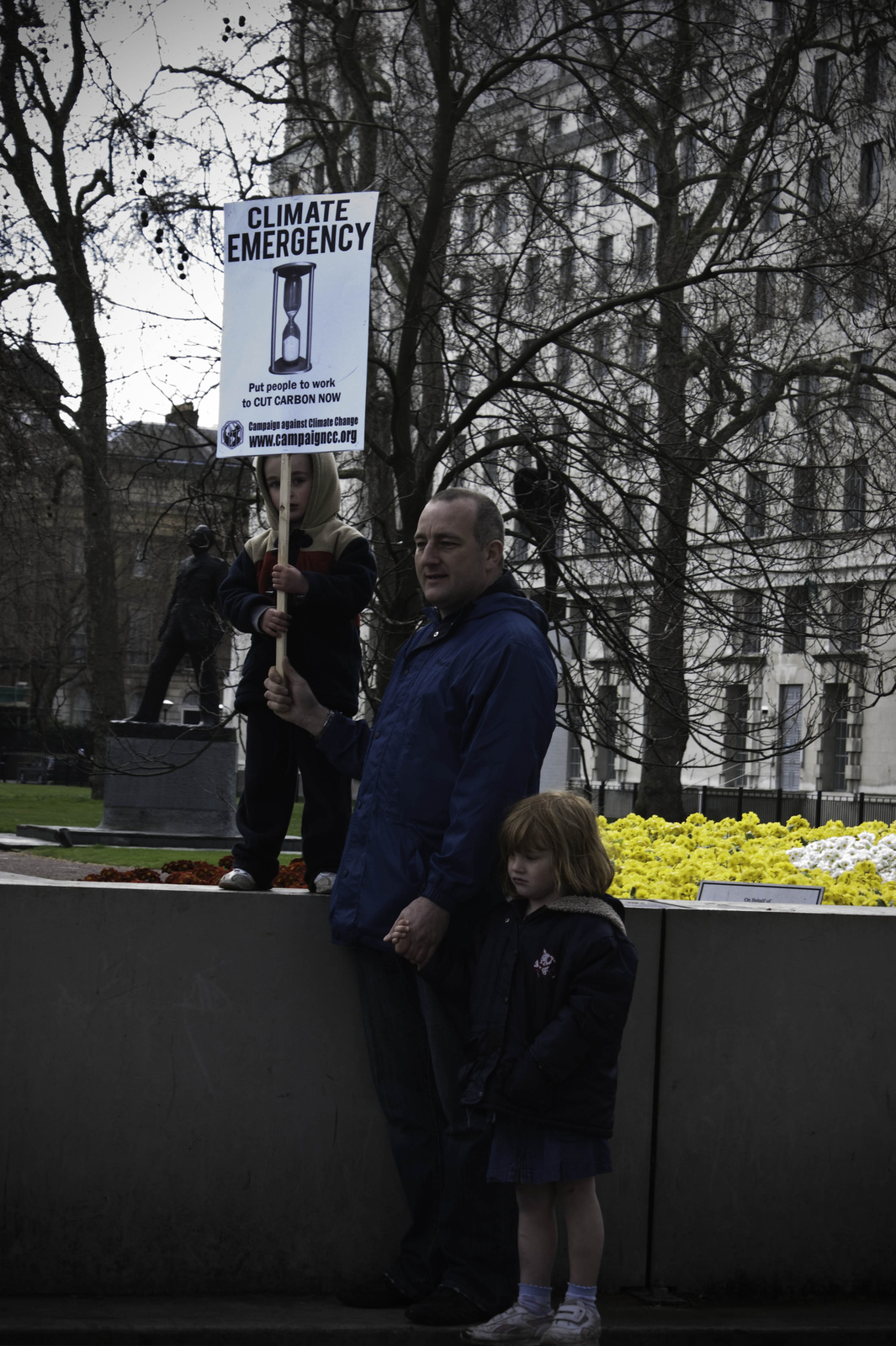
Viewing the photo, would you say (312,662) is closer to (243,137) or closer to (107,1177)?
(107,1177)

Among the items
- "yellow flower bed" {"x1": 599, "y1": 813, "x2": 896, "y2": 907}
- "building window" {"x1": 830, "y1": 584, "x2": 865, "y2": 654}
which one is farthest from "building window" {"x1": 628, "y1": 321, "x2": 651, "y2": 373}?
"yellow flower bed" {"x1": 599, "y1": 813, "x2": 896, "y2": 907}

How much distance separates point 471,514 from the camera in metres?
4.36

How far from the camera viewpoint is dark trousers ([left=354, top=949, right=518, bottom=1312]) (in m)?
4.27

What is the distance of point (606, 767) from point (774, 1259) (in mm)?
47195

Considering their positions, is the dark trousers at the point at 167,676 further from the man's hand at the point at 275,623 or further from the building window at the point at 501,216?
the man's hand at the point at 275,623

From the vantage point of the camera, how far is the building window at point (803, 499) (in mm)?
10414

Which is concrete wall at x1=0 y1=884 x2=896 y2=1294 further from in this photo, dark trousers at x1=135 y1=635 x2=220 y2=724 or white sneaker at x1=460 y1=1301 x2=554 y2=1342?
dark trousers at x1=135 y1=635 x2=220 y2=724

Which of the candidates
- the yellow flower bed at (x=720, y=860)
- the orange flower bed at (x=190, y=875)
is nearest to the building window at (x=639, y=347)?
the yellow flower bed at (x=720, y=860)

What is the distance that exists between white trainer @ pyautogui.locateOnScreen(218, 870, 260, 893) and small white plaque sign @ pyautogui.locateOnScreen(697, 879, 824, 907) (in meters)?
2.00

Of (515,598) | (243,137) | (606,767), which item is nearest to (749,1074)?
(515,598)

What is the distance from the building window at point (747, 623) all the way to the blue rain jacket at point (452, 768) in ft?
18.3

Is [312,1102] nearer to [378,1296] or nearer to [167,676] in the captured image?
[378,1296]

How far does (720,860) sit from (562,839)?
15.9 ft

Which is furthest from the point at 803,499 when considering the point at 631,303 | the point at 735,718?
the point at 631,303
